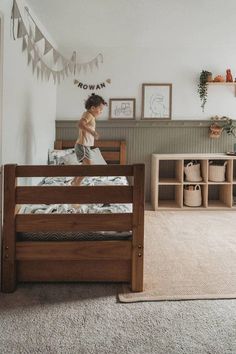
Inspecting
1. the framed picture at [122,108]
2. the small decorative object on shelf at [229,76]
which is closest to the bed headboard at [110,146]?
the framed picture at [122,108]

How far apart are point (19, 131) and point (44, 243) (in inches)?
39.7

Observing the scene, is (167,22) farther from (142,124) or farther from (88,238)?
(88,238)

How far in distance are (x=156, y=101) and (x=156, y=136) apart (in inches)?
17.8

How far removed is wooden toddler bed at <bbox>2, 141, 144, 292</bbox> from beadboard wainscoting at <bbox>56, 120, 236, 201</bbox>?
2608mm

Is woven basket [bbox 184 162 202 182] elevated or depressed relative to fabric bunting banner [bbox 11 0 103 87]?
depressed

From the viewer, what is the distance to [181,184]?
4.37 meters

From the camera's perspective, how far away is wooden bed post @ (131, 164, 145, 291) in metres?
2.12

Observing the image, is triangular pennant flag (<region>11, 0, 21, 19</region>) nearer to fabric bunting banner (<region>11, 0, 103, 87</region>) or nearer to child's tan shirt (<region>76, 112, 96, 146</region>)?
fabric bunting banner (<region>11, 0, 103, 87</region>)

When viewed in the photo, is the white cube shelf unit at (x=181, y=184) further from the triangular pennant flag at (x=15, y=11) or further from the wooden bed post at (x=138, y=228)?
the triangular pennant flag at (x=15, y=11)

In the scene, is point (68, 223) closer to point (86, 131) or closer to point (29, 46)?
point (86, 131)

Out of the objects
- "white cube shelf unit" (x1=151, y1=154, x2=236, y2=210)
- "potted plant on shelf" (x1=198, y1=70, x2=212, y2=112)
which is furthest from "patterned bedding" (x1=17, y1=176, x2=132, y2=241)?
"potted plant on shelf" (x1=198, y1=70, x2=212, y2=112)

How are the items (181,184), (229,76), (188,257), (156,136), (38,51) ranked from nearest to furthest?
1. (188,257)
2. (38,51)
3. (181,184)
4. (229,76)
5. (156,136)

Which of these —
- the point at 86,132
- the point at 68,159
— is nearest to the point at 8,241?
the point at 86,132

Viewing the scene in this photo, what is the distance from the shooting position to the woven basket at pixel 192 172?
443cm
